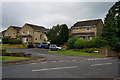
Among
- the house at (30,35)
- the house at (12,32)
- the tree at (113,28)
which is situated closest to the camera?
the tree at (113,28)

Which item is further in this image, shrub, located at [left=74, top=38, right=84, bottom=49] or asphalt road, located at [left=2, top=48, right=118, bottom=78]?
shrub, located at [left=74, top=38, right=84, bottom=49]

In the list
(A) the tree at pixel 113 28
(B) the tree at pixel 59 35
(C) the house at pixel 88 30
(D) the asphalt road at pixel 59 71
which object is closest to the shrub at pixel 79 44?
(A) the tree at pixel 113 28

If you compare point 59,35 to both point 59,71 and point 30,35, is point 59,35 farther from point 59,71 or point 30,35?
point 59,71

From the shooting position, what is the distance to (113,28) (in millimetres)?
28578

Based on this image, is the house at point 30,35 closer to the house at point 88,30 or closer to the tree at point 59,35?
the tree at point 59,35

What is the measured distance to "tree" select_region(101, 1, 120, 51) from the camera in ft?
91.9

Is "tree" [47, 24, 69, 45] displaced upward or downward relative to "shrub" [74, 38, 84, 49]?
upward

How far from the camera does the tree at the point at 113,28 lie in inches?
1103

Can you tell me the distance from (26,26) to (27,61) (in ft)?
139

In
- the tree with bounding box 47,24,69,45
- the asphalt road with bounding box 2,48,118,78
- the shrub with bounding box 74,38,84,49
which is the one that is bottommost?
the asphalt road with bounding box 2,48,118,78

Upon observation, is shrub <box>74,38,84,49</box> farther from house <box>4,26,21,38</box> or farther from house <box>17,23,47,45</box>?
house <box>4,26,21,38</box>

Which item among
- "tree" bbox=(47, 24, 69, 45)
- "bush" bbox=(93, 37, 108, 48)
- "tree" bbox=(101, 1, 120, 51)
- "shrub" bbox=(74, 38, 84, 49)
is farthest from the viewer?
"tree" bbox=(47, 24, 69, 45)

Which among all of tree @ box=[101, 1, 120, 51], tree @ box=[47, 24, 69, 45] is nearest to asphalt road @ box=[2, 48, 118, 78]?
tree @ box=[101, 1, 120, 51]

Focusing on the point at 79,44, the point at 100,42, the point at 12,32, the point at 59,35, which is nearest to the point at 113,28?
the point at 100,42
